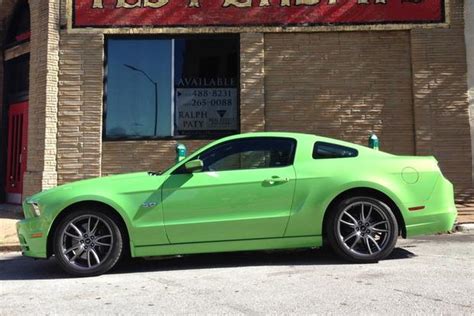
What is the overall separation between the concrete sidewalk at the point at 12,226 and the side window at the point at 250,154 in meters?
3.62

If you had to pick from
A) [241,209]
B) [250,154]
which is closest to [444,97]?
[250,154]

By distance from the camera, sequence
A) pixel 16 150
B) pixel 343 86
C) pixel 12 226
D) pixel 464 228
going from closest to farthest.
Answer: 1. pixel 464 228
2. pixel 12 226
3. pixel 343 86
4. pixel 16 150

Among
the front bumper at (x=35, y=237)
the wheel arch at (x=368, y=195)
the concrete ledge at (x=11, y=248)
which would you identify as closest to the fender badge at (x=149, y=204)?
the front bumper at (x=35, y=237)

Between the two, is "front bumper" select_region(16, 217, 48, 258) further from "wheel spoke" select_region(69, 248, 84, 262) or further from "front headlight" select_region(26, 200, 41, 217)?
"wheel spoke" select_region(69, 248, 84, 262)

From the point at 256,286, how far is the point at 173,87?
6570mm

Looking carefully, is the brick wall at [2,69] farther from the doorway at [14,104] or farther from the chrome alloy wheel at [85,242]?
the chrome alloy wheel at [85,242]

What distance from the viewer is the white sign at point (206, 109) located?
10.8 metres

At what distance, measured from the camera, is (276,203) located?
576 cm

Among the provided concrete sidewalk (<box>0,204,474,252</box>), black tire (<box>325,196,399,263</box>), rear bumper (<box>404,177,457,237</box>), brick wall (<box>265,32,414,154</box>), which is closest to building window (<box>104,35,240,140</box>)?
brick wall (<box>265,32,414,154</box>)

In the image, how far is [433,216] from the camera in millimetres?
5922

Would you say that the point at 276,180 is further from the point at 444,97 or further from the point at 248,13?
the point at 444,97

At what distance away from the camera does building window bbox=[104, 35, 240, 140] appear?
1077 centimetres

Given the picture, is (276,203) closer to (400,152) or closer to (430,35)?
(400,152)

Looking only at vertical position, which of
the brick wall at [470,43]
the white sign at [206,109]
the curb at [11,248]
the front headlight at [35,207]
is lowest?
the curb at [11,248]
